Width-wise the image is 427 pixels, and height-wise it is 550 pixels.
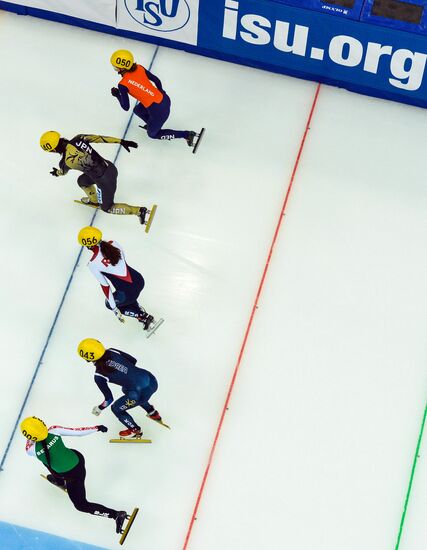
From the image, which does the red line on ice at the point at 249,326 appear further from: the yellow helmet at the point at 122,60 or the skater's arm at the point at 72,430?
the yellow helmet at the point at 122,60

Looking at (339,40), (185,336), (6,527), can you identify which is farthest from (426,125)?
(6,527)

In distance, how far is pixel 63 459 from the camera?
1003 centimetres

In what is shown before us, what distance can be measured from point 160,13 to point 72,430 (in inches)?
209

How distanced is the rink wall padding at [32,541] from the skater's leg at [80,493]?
1.11 feet

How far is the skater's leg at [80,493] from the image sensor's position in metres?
10.2

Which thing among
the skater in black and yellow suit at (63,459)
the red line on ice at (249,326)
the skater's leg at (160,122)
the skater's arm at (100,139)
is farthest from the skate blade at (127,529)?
the skater's leg at (160,122)

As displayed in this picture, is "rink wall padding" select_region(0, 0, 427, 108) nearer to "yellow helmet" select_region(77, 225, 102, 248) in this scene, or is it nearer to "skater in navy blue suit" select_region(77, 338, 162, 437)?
"yellow helmet" select_region(77, 225, 102, 248)

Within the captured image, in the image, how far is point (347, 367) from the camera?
37.4 feet

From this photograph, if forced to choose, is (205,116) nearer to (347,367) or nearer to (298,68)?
(298,68)

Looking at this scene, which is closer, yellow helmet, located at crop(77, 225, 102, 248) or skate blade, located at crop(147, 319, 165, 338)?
yellow helmet, located at crop(77, 225, 102, 248)

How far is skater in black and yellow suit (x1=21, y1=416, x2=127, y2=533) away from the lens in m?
9.84

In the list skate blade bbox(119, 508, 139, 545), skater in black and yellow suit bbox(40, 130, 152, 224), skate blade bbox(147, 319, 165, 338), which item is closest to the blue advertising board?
skater in black and yellow suit bbox(40, 130, 152, 224)

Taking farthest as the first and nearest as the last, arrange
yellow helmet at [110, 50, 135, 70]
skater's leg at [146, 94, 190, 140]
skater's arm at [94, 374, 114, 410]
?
1. skater's leg at [146, 94, 190, 140]
2. yellow helmet at [110, 50, 135, 70]
3. skater's arm at [94, 374, 114, 410]

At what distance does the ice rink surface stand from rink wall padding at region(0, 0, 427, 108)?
8.2 inches
